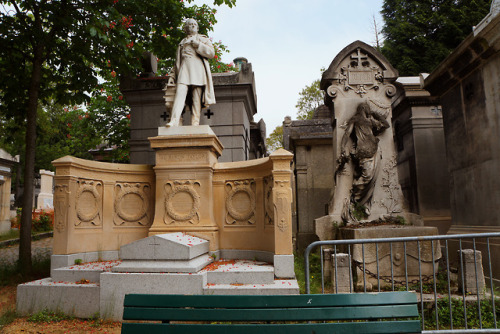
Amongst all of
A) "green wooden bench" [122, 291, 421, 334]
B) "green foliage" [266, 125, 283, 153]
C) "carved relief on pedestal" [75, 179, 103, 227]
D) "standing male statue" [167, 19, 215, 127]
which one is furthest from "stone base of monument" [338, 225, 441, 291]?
"green foliage" [266, 125, 283, 153]

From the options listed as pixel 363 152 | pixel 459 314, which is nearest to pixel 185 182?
pixel 363 152

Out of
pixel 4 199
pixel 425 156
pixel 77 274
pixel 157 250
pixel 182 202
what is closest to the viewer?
pixel 157 250

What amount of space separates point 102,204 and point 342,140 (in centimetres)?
536

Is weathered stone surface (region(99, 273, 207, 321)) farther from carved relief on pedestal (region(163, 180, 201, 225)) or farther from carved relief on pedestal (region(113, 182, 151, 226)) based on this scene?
carved relief on pedestal (region(113, 182, 151, 226))

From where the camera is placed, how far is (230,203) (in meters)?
6.87

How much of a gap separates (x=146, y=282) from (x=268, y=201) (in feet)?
8.08

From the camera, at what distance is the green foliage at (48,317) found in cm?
487

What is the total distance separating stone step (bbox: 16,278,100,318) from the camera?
5.02m

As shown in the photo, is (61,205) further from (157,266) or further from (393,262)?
(393,262)

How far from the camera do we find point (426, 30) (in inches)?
878

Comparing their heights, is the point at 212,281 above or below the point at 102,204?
below

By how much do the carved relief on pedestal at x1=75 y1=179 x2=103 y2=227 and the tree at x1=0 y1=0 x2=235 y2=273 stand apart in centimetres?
124

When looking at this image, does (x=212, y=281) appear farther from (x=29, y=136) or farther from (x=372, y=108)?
(x=372, y=108)

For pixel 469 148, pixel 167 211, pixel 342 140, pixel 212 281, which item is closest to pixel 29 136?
pixel 167 211
